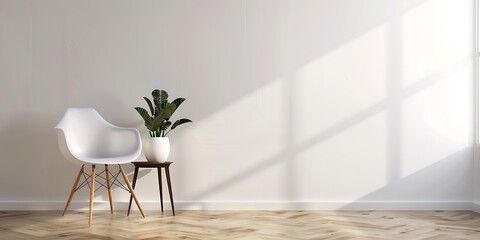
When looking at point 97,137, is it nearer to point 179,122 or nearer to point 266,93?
point 179,122

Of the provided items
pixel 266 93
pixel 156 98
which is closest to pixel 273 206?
pixel 266 93

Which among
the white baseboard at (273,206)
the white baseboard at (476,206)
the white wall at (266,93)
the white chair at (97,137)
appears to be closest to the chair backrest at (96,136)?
the white chair at (97,137)

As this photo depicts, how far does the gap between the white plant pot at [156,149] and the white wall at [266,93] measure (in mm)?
355

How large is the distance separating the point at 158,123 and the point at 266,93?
3.10 ft

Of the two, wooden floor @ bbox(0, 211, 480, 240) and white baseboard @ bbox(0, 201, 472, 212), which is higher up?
white baseboard @ bbox(0, 201, 472, 212)

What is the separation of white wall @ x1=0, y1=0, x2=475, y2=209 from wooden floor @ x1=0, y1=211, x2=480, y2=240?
0.91 feet

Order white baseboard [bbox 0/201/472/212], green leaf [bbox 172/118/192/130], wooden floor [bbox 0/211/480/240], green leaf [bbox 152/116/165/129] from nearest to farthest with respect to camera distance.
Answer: wooden floor [bbox 0/211/480/240] < green leaf [bbox 152/116/165/129] < green leaf [bbox 172/118/192/130] < white baseboard [bbox 0/201/472/212]

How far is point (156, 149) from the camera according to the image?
4465mm

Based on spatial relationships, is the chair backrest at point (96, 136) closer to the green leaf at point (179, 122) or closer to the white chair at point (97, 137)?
the white chair at point (97, 137)

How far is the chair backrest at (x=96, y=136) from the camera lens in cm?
457

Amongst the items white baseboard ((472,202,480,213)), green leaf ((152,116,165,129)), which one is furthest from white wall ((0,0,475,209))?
green leaf ((152,116,165,129))

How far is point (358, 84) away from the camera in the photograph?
482 centimetres

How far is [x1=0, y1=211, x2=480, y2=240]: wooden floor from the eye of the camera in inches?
144

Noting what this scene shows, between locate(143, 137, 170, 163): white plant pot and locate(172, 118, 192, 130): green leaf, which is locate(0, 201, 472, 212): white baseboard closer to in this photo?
locate(143, 137, 170, 163): white plant pot
